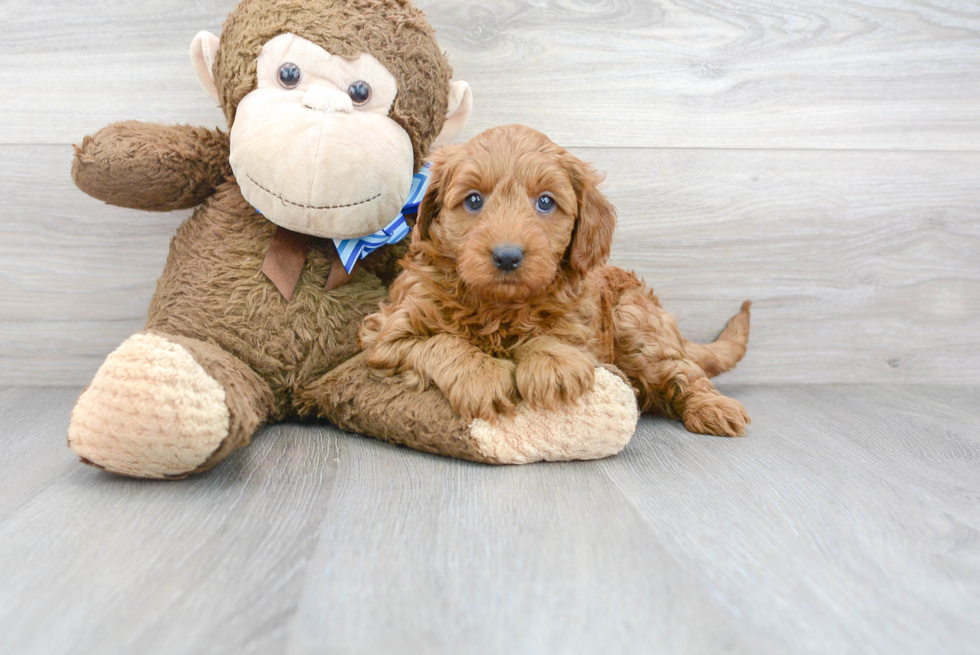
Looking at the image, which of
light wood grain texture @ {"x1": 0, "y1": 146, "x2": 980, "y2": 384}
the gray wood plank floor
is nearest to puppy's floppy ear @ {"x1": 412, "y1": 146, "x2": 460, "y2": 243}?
the gray wood plank floor

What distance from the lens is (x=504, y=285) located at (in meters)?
1.26

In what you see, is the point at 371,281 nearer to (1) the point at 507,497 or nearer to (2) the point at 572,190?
(2) the point at 572,190

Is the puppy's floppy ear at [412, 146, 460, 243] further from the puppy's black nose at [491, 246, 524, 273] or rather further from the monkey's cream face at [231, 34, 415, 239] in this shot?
the puppy's black nose at [491, 246, 524, 273]

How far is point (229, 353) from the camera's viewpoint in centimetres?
151

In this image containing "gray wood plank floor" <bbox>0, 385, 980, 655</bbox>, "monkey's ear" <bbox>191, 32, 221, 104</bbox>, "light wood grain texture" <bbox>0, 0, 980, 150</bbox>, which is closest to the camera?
"gray wood plank floor" <bbox>0, 385, 980, 655</bbox>

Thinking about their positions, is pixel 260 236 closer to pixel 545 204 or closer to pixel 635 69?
pixel 545 204

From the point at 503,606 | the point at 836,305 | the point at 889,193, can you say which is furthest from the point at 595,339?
the point at 889,193

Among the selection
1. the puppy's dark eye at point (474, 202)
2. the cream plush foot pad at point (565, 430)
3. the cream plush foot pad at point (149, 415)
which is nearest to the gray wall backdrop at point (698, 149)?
the puppy's dark eye at point (474, 202)

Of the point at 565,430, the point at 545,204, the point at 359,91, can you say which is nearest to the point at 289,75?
the point at 359,91

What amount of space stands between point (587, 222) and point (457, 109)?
0.53 meters

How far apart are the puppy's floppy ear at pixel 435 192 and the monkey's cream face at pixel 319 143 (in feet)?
0.37

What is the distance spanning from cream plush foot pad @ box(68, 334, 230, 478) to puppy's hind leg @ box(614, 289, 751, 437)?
97 centimetres

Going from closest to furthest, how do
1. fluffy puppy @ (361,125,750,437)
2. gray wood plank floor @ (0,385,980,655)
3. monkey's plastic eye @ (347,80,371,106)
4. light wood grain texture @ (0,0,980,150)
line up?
Answer: gray wood plank floor @ (0,385,980,655) → fluffy puppy @ (361,125,750,437) → monkey's plastic eye @ (347,80,371,106) → light wood grain texture @ (0,0,980,150)

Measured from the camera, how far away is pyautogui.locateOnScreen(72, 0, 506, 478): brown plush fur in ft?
4.84
